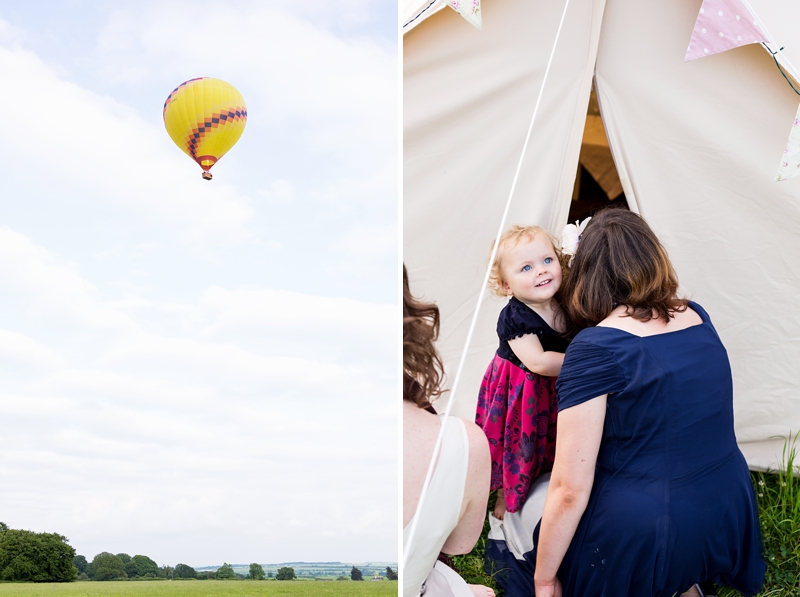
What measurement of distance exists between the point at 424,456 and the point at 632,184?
126 centimetres

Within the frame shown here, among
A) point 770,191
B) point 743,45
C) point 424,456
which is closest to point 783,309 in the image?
point 770,191

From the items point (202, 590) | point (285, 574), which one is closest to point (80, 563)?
point (285, 574)

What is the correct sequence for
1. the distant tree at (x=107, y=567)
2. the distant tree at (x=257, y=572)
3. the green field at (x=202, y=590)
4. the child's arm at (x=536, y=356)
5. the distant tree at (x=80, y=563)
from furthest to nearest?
1. the distant tree at (x=257, y=572)
2. the distant tree at (x=107, y=567)
3. the distant tree at (x=80, y=563)
4. the green field at (x=202, y=590)
5. the child's arm at (x=536, y=356)

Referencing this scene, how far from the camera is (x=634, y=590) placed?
1.31 m

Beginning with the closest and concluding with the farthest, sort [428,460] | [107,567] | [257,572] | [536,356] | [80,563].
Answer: [428,460]
[536,356]
[80,563]
[107,567]
[257,572]

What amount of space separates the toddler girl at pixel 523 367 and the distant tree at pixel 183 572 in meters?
15.5

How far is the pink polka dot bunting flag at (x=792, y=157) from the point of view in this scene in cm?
164

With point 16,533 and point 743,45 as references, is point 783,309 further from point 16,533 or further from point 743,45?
point 16,533

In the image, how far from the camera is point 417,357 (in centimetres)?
110

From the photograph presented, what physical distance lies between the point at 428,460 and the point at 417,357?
168 mm

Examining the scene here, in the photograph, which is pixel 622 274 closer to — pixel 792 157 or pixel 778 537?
pixel 792 157

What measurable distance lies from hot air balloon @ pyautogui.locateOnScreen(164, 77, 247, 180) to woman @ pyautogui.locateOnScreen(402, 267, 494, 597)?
274 inches

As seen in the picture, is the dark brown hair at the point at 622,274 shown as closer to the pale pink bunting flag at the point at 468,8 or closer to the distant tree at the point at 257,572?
the pale pink bunting flag at the point at 468,8

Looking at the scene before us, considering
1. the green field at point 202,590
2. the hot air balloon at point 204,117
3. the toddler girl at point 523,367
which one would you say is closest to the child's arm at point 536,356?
the toddler girl at point 523,367
